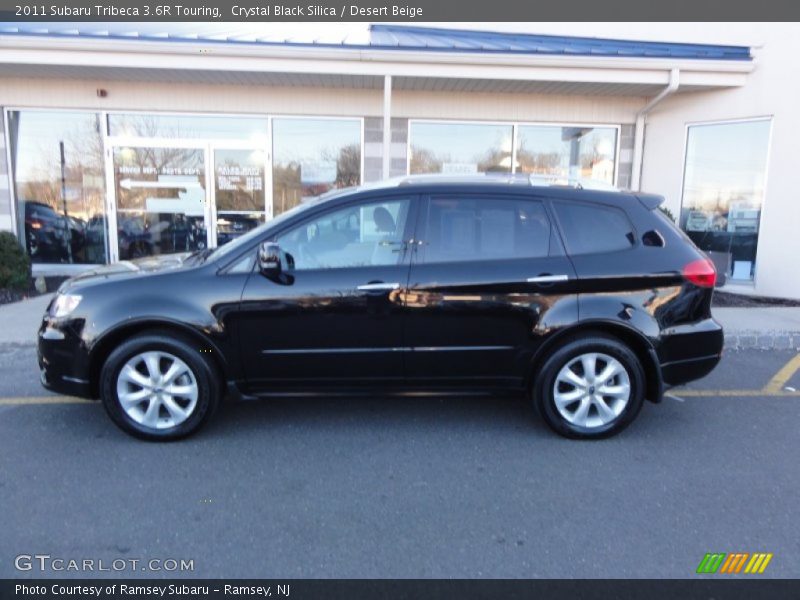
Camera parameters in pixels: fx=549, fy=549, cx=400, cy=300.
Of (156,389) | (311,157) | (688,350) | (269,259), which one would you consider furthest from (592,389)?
(311,157)

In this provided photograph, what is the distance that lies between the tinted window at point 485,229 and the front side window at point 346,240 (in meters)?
0.25

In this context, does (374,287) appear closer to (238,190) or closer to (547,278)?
(547,278)

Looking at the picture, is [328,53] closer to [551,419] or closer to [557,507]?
[551,419]

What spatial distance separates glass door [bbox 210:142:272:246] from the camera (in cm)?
933

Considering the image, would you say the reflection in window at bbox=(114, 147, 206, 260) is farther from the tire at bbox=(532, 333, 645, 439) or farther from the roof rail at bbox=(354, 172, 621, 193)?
the tire at bbox=(532, 333, 645, 439)

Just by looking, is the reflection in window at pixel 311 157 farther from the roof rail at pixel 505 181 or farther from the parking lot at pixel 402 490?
the parking lot at pixel 402 490

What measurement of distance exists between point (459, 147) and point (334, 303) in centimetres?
675

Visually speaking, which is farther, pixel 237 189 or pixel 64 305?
pixel 237 189

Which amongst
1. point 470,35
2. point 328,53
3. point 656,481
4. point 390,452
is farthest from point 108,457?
point 470,35

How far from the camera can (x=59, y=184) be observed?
9375mm

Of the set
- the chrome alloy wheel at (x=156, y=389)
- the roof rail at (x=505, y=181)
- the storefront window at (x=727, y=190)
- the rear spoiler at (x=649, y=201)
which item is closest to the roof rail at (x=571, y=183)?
the roof rail at (x=505, y=181)

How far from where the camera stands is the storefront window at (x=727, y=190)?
8.55 m

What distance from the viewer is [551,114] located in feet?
31.1
